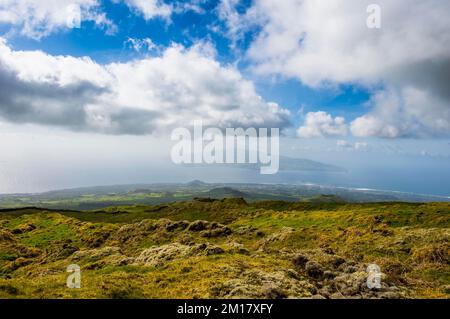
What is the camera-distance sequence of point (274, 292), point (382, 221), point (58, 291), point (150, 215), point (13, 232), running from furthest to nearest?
point (150, 215), point (13, 232), point (382, 221), point (58, 291), point (274, 292)

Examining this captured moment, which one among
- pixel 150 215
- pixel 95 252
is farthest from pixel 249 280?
pixel 150 215

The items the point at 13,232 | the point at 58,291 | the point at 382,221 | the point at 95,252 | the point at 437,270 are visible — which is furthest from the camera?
the point at 13,232

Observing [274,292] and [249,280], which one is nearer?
[274,292]
